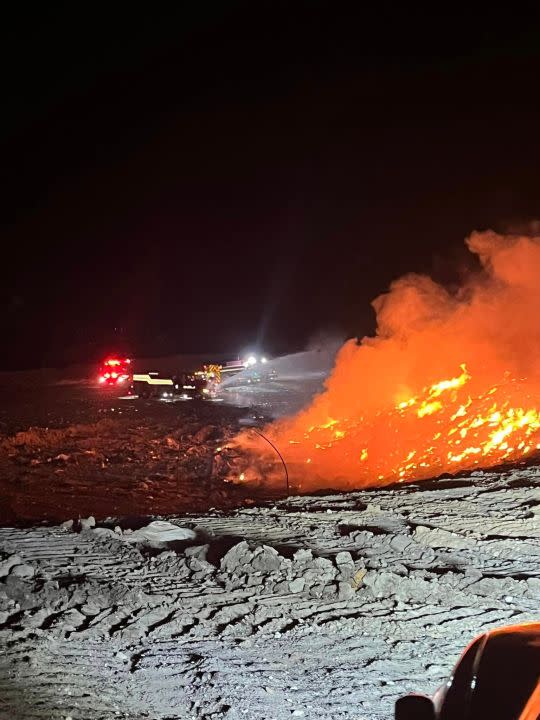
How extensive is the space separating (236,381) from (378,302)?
577 inches

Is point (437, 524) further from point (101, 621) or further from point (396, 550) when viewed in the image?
point (101, 621)

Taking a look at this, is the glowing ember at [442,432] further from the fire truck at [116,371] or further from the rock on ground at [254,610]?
the fire truck at [116,371]

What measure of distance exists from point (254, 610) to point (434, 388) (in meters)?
12.8

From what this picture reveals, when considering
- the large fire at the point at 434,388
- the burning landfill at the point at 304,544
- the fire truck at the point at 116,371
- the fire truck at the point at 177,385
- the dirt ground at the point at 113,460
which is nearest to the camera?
the burning landfill at the point at 304,544

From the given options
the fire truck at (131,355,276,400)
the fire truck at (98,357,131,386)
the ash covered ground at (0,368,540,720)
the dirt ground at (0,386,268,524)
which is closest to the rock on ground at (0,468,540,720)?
the ash covered ground at (0,368,540,720)

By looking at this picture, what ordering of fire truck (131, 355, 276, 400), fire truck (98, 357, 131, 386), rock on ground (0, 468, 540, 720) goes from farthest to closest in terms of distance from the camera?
fire truck (98, 357, 131, 386)
fire truck (131, 355, 276, 400)
rock on ground (0, 468, 540, 720)

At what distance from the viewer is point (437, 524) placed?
8.84 m

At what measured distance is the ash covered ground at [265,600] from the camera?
4742 millimetres

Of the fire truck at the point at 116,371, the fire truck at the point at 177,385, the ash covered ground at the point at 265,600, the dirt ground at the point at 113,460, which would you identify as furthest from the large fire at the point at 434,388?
the fire truck at the point at 116,371

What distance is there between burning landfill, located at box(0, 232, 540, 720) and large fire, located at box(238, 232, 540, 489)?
5 centimetres

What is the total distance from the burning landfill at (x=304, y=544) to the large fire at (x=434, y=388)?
5cm

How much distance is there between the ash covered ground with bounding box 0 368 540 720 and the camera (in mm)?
4742

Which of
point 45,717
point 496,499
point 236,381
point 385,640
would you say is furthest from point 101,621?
point 236,381

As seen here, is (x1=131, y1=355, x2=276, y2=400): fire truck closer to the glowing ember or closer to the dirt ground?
the dirt ground
